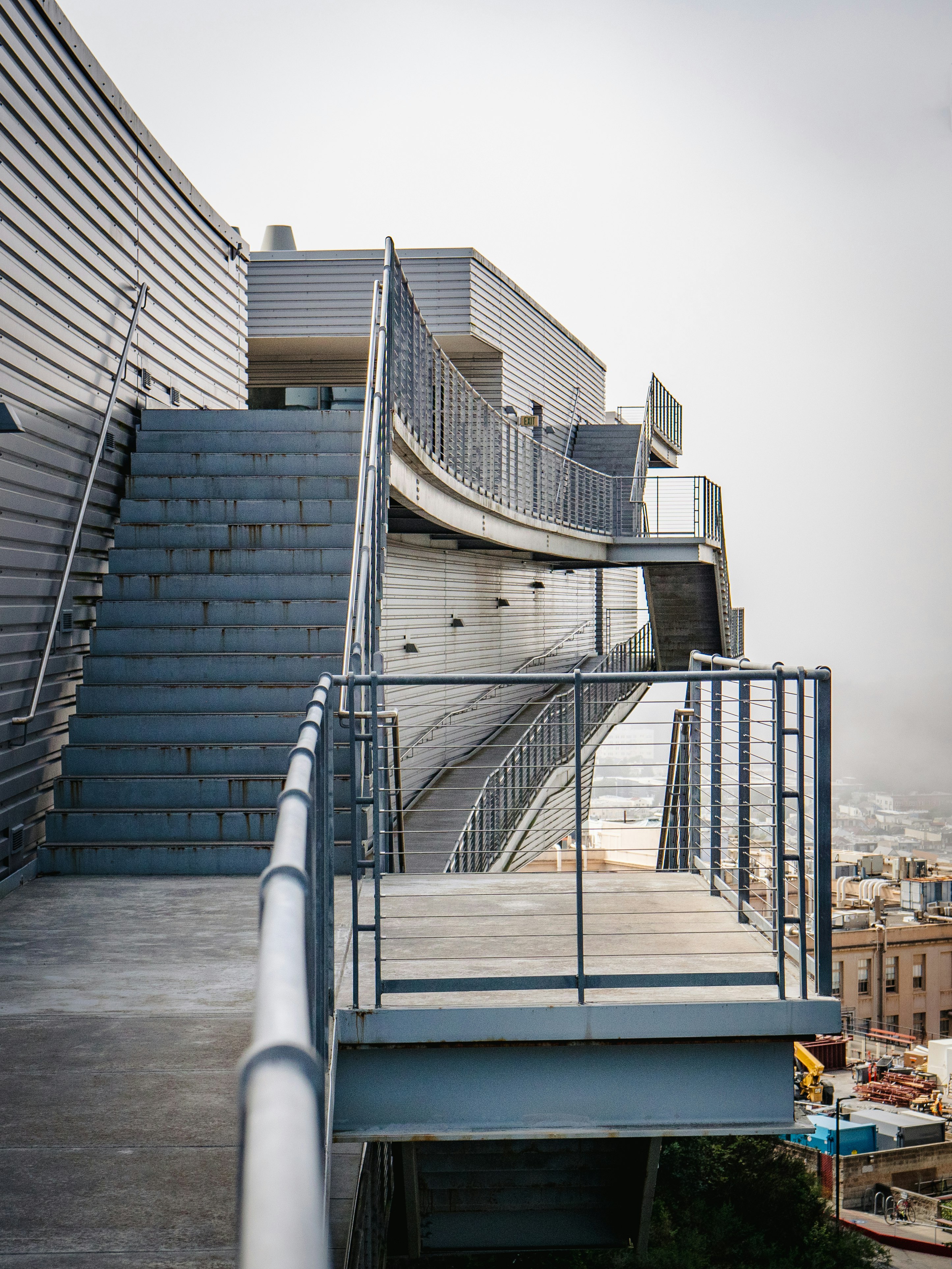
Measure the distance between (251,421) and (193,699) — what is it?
2.96 meters

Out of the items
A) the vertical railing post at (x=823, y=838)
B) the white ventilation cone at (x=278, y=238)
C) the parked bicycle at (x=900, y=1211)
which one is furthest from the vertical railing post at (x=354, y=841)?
the parked bicycle at (x=900, y=1211)

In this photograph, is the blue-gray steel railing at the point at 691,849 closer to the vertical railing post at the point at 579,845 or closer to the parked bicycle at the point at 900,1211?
the vertical railing post at the point at 579,845

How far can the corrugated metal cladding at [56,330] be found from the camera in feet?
23.2

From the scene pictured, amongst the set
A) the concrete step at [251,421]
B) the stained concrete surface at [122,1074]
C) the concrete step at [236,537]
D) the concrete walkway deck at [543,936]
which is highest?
the concrete step at [251,421]

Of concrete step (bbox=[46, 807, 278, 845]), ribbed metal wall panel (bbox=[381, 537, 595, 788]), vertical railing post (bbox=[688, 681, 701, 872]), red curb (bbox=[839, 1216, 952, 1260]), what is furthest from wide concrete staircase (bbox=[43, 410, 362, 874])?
red curb (bbox=[839, 1216, 952, 1260])

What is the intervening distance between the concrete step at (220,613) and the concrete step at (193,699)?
0.57m

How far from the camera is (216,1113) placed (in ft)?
11.5

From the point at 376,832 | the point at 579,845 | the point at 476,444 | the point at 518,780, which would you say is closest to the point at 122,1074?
the point at 376,832

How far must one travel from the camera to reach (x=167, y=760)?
7.26 metres

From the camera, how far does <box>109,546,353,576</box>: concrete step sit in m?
8.26

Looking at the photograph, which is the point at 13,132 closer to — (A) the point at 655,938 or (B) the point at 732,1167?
(A) the point at 655,938

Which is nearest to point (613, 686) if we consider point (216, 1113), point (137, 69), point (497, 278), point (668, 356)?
point (497, 278)

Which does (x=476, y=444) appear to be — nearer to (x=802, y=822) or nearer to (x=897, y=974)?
(x=802, y=822)

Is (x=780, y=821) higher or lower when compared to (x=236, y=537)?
lower
